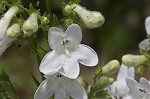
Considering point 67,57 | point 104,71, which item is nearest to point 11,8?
point 67,57

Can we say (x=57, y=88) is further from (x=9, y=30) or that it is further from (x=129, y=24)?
(x=129, y=24)

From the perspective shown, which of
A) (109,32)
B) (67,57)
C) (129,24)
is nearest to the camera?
(67,57)

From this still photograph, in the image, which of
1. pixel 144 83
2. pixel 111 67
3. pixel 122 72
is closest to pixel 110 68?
pixel 111 67

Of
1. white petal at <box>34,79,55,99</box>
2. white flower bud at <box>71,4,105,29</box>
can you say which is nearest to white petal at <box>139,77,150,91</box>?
white flower bud at <box>71,4,105,29</box>

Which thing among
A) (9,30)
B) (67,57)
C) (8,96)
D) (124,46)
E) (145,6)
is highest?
(9,30)

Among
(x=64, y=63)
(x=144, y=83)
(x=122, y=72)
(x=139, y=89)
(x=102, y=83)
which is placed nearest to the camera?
(x=64, y=63)

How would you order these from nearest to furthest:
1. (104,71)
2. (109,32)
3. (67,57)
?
(67,57) < (104,71) < (109,32)

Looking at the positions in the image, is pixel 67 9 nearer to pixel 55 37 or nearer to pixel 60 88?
pixel 55 37

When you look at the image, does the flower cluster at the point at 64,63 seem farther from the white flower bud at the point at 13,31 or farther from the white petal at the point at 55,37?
the white flower bud at the point at 13,31
